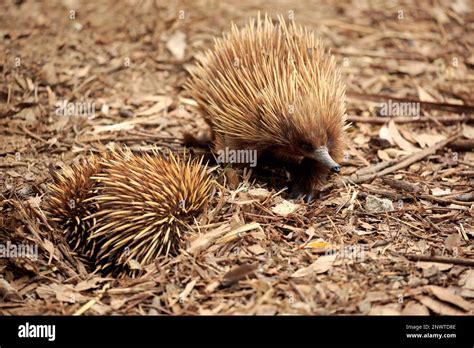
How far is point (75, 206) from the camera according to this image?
13.8 ft

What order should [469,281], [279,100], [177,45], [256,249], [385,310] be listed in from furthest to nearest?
[177,45] < [279,100] < [256,249] < [469,281] < [385,310]

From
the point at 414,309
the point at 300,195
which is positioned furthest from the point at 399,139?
the point at 414,309

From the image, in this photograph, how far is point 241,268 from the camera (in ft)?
12.9

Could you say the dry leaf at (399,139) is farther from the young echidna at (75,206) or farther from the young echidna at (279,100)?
the young echidna at (75,206)

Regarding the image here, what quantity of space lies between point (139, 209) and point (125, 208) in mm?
87

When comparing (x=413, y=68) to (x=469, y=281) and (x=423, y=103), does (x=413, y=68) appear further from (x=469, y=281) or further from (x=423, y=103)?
(x=469, y=281)

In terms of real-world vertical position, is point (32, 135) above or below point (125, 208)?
above

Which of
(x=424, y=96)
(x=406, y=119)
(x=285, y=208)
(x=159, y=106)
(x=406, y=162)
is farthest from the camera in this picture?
(x=424, y=96)

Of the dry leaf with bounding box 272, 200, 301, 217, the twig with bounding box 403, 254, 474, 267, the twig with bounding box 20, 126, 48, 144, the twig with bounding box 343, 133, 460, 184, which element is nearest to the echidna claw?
the dry leaf with bounding box 272, 200, 301, 217

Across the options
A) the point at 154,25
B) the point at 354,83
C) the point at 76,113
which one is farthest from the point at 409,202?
the point at 154,25

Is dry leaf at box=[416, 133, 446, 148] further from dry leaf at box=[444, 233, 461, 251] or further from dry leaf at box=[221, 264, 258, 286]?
dry leaf at box=[221, 264, 258, 286]

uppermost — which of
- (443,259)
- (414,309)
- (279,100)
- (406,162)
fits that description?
(279,100)

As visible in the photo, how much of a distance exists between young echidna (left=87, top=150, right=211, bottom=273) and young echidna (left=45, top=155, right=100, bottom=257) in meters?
0.08

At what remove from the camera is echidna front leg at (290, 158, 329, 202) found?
4.79 m
